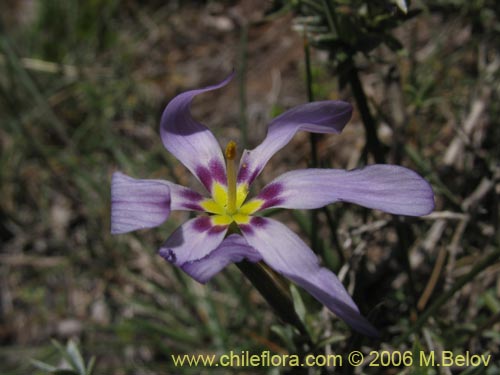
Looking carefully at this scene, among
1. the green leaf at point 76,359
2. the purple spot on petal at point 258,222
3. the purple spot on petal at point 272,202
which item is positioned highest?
the purple spot on petal at point 272,202

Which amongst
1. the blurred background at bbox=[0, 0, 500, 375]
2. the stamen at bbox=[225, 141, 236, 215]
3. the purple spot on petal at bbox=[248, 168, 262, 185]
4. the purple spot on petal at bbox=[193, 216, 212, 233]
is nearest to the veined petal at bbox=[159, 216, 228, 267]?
the purple spot on petal at bbox=[193, 216, 212, 233]

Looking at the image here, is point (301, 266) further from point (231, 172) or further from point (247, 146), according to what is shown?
point (247, 146)

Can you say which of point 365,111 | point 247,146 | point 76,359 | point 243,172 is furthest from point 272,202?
point 247,146

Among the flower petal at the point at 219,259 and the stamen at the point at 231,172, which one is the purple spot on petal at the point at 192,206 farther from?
the flower petal at the point at 219,259

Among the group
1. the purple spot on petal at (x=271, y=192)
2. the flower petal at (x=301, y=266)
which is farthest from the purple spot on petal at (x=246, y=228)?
the purple spot on petal at (x=271, y=192)

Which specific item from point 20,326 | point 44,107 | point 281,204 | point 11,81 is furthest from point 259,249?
point 11,81

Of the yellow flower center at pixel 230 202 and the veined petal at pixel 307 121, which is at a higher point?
the veined petal at pixel 307 121
